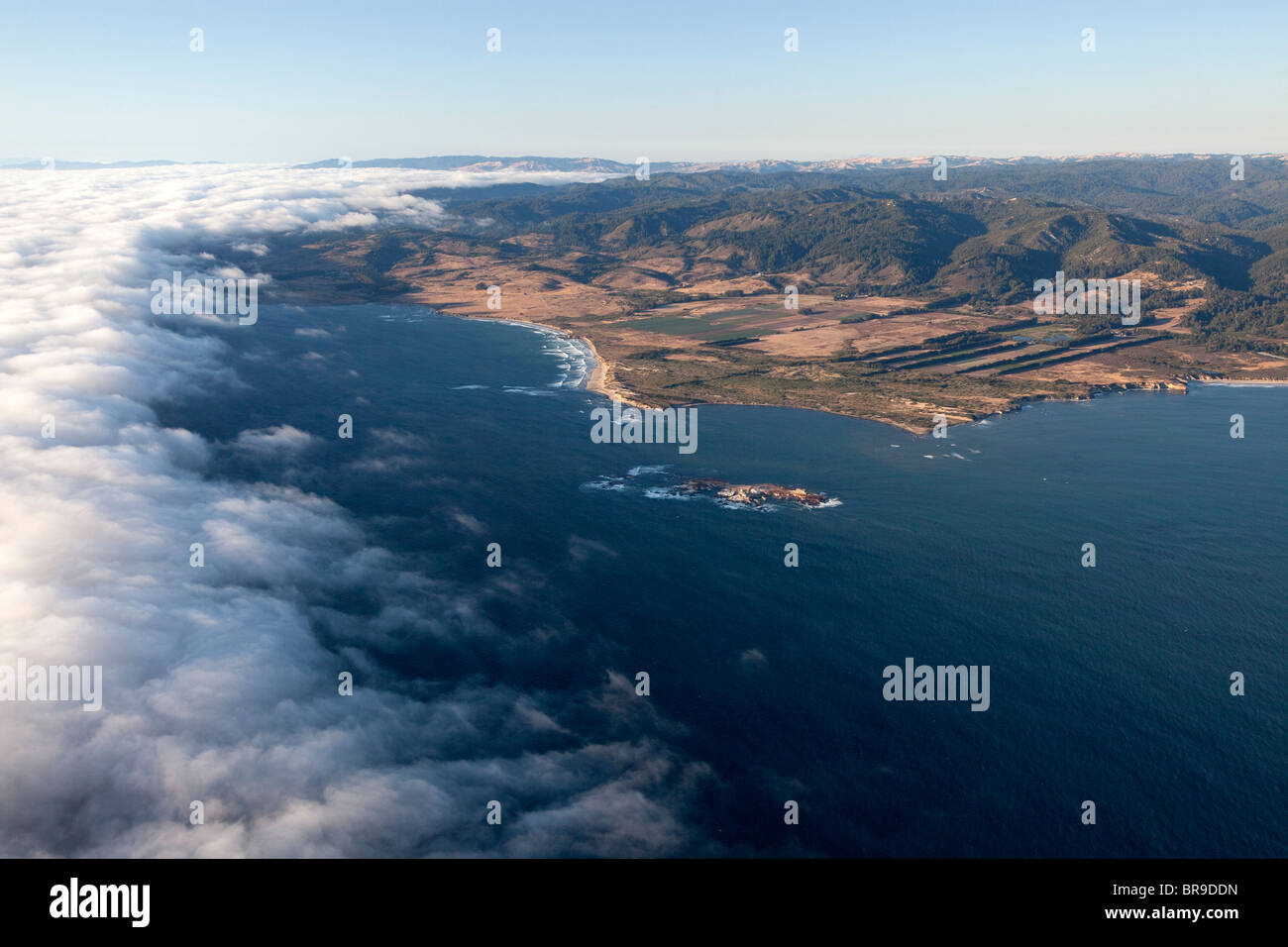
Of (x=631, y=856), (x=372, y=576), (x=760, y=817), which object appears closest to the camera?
(x=631, y=856)

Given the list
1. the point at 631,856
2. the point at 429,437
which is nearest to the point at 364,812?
the point at 631,856

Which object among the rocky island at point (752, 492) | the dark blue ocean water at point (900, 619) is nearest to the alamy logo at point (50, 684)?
the dark blue ocean water at point (900, 619)

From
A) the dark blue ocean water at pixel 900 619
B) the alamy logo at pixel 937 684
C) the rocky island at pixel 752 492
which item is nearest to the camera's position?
the dark blue ocean water at pixel 900 619

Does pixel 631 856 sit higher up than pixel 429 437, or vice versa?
pixel 429 437

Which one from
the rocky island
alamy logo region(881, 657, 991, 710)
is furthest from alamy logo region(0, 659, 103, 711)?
the rocky island

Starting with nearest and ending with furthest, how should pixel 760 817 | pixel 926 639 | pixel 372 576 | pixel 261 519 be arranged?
pixel 760 817 → pixel 926 639 → pixel 372 576 → pixel 261 519

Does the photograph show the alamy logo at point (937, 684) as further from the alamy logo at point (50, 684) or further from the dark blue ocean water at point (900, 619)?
the alamy logo at point (50, 684)

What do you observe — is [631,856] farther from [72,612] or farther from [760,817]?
[72,612]

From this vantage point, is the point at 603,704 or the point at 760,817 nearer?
the point at 760,817
